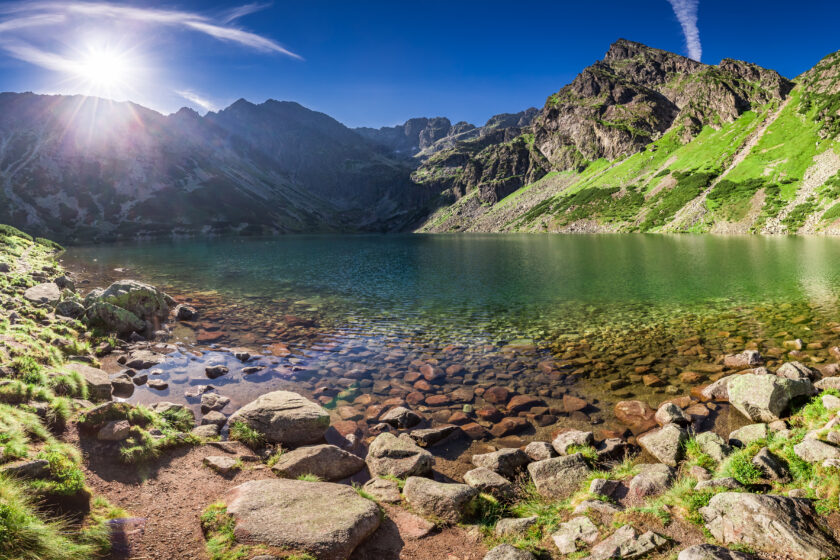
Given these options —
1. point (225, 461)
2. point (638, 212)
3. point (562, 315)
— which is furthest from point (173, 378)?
point (638, 212)

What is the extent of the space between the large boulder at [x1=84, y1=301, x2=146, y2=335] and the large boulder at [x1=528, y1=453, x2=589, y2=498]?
3140cm

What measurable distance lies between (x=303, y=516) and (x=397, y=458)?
4.58 meters

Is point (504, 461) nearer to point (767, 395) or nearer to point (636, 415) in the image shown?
point (636, 415)

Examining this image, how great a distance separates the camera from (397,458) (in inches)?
538

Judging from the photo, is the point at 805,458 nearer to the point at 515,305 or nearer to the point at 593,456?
the point at 593,456

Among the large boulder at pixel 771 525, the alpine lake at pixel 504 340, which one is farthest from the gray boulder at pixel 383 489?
the large boulder at pixel 771 525

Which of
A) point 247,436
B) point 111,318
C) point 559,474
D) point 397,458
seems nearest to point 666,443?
point 559,474

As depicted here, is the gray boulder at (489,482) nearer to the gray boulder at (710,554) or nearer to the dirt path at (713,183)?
the gray boulder at (710,554)

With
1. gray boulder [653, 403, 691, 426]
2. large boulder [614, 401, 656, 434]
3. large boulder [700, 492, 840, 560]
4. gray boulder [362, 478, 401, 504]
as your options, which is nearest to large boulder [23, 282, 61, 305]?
gray boulder [362, 478, 401, 504]

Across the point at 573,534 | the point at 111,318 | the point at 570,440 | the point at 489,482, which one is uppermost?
the point at 111,318

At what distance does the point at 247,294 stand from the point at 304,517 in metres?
40.9

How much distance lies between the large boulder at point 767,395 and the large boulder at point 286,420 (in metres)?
17.0

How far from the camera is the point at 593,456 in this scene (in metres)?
13.5

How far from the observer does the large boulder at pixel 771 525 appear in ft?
22.6
